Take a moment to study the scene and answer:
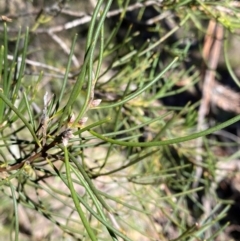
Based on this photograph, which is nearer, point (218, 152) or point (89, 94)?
point (89, 94)

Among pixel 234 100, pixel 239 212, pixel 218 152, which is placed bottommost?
pixel 239 212

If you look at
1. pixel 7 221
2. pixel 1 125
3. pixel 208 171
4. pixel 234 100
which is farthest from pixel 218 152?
pixel 1 125

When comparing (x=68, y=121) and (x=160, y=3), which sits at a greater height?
(x=160, y=3)

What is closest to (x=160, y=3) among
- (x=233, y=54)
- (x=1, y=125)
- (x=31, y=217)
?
(x=1, y=125)

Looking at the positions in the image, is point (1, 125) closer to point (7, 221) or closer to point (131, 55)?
point (131, 55)

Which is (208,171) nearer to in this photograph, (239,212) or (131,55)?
(131,55)

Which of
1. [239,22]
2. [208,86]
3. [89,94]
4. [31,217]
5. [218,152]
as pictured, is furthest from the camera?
[218,152]

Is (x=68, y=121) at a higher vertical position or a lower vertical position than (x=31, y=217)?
higher

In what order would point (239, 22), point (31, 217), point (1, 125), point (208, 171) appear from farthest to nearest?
point (31, 217) → point (208, 171) → point (239, 22) → point (1, 125)

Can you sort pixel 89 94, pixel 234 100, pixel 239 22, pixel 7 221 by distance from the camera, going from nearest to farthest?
pixel 89 94 → pixel 239 22 → pixel 7 221 → pixel 234 100
